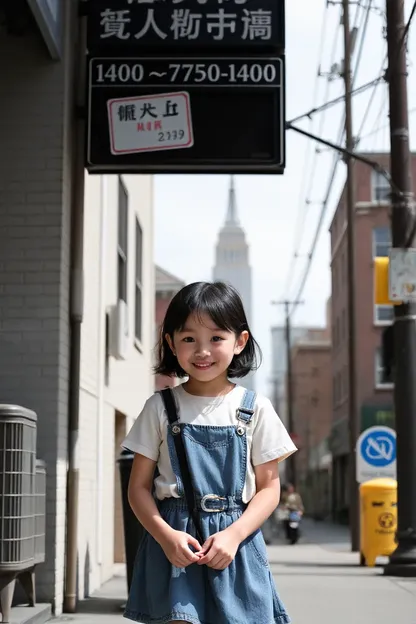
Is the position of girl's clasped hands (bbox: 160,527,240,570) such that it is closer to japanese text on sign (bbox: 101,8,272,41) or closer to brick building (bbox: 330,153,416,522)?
japanese text on sign (bbox: 101,8,272,41)

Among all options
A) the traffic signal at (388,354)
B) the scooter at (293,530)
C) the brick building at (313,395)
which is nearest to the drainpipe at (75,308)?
the traffic signal at (388,354)

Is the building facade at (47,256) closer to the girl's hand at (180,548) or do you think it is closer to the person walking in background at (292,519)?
the girl's hand at (180,548)

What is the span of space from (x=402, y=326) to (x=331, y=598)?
436 centimetres

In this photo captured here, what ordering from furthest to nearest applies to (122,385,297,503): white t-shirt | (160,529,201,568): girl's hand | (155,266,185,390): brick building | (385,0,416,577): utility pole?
(155,266,185,390): brick building, (385,0,416,577): utility pole, (122,385,297,503): white t-shirt, (160,529,201,568): girl's hand

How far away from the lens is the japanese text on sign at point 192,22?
8820 millimetres

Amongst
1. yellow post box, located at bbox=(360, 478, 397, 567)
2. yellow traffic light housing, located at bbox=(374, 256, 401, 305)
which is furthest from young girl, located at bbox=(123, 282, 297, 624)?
yellow post box, located at bbox=(360, 478, 397, 567)

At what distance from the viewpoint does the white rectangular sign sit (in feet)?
28.5

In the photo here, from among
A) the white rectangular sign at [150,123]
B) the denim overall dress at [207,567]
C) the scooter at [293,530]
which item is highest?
the white rectangular sign at [150,123]

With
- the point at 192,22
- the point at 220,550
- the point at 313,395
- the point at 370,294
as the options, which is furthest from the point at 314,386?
the point at 220,550

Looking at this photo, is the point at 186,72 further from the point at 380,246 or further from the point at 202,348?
the point at 380,246

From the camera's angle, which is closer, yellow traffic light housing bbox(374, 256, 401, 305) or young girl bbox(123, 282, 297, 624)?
young girl bbox(123, 282, 297, 624)

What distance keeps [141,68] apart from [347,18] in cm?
Result: 1477

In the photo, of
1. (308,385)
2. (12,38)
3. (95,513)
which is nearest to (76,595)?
(95,513)

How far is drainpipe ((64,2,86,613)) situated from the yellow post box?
6796 mm
